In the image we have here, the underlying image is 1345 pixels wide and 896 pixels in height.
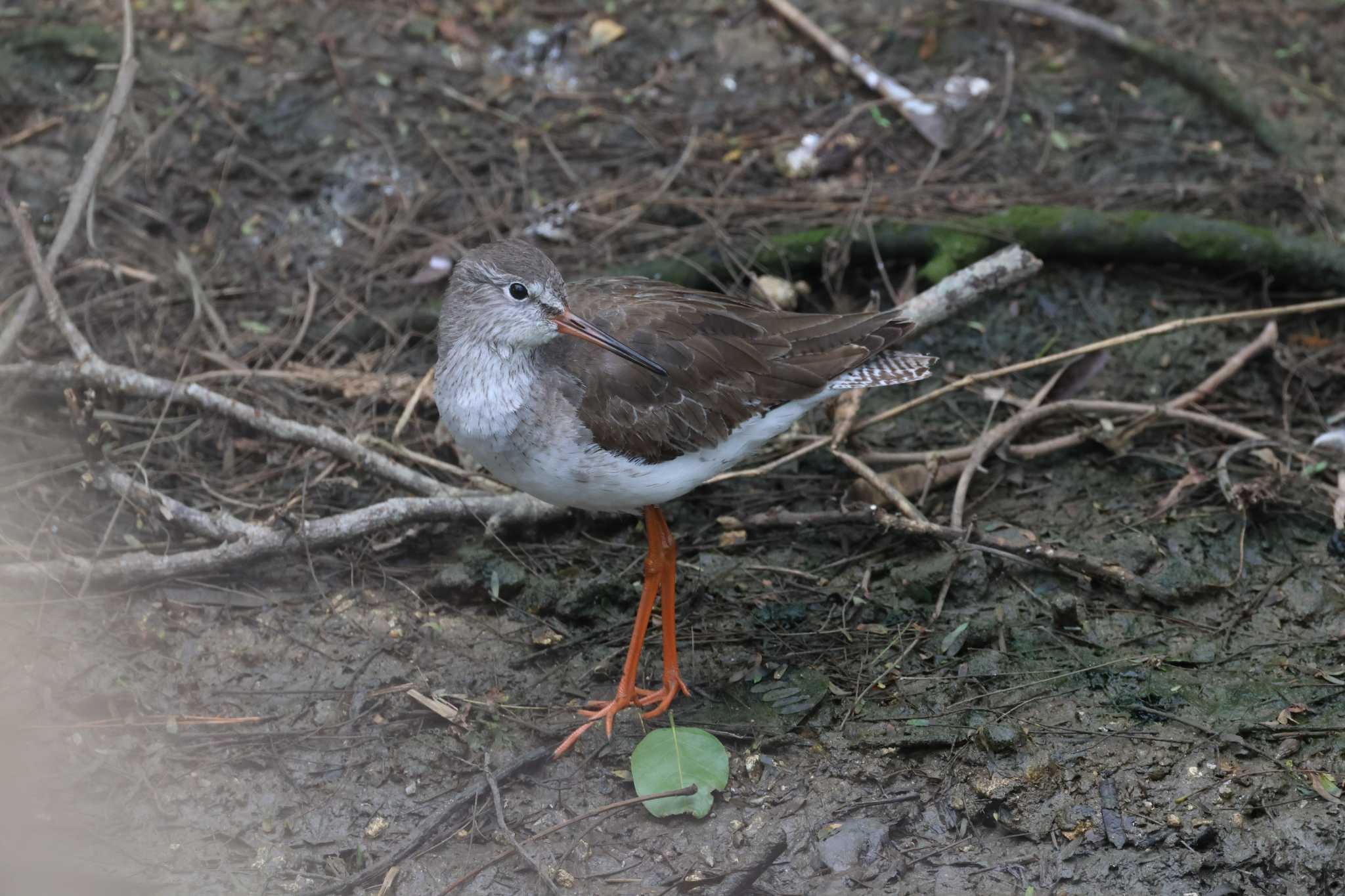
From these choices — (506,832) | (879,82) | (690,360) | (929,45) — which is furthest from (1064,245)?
(506,832)

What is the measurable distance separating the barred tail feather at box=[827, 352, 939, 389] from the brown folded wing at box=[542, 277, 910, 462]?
0.05 metres

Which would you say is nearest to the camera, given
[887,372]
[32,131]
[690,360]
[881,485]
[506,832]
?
[506,832]

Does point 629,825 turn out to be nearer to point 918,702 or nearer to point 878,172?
point 918,702

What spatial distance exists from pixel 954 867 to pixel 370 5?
23.1 ft

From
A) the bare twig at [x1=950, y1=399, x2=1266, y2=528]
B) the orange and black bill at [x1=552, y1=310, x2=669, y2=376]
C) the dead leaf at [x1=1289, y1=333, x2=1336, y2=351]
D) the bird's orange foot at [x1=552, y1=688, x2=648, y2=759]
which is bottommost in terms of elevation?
the bird's orange foot at [x1=552, y1=688, x2=648, y2=759]

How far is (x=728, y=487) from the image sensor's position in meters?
6.06

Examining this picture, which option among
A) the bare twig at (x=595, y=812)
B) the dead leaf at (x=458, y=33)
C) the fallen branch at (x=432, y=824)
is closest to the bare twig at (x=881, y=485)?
the bare twig at (x=595, y=812)

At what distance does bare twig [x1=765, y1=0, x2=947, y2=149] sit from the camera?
24.8ft

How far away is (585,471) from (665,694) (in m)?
1.15

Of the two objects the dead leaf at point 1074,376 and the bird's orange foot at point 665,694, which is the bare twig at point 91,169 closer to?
the bird's orange foot at point 665,694

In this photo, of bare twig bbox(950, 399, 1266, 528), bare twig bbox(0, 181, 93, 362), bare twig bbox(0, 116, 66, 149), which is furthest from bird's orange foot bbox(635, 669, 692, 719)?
bare twig bbox(0, 116, 66, 149)

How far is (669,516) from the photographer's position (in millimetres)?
5984

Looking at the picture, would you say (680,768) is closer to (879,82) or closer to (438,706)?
(438,706)

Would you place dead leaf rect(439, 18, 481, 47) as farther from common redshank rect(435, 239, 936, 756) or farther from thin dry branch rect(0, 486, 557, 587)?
thin dry branch rect(0, 486, 557, 587)
